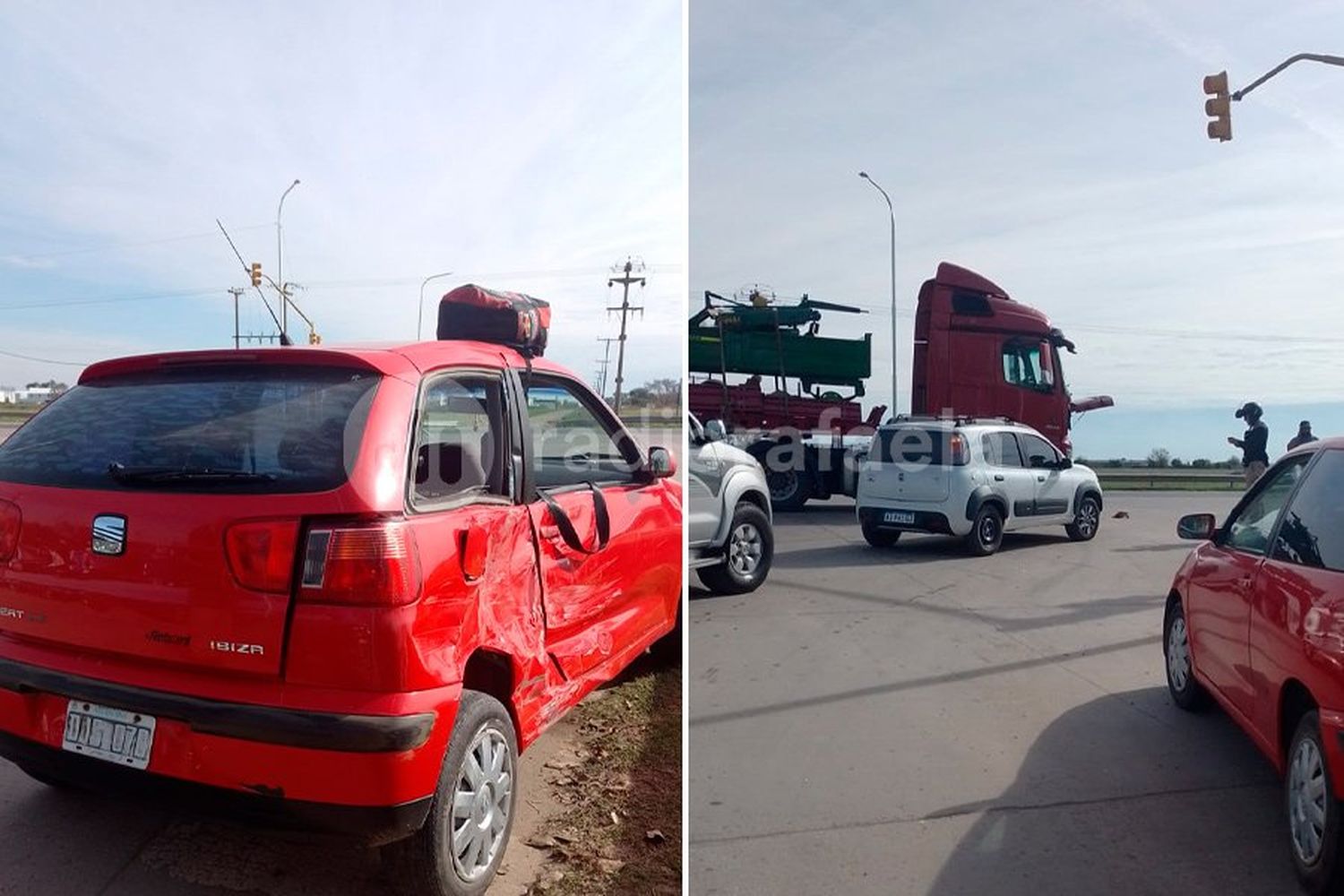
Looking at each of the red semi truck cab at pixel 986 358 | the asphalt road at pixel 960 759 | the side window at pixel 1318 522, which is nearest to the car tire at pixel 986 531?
the asphalt road at pixel 960 759

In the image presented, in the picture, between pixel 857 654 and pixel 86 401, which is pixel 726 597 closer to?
pixel 857 654

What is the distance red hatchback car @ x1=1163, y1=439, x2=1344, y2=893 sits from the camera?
3.32m

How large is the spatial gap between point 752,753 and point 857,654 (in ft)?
6.60

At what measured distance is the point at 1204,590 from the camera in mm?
4930

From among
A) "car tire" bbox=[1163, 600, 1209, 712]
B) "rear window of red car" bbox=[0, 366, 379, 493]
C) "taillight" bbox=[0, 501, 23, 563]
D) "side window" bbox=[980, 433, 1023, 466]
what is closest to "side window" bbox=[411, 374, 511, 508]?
"rear window of red car" bbox=[0, 366, 379, 493]

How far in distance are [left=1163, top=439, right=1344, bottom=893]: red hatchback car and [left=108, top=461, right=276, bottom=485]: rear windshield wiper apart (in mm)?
3273

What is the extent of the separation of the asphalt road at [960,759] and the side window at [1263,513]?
0.95 m

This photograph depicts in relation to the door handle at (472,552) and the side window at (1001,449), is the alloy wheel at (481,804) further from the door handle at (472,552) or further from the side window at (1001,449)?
the side window at (1001,449)

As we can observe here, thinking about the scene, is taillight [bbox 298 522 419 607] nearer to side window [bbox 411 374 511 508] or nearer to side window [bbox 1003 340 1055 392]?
side window [bbox 411 374 511 508]

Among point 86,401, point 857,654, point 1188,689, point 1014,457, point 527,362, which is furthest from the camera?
point 1014,457

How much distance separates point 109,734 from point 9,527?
0.73m

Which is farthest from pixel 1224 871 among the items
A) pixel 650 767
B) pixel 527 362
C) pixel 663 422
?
pixel 663 422

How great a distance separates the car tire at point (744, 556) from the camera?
8.48 meters

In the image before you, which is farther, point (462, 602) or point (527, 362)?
point (527, 362)
